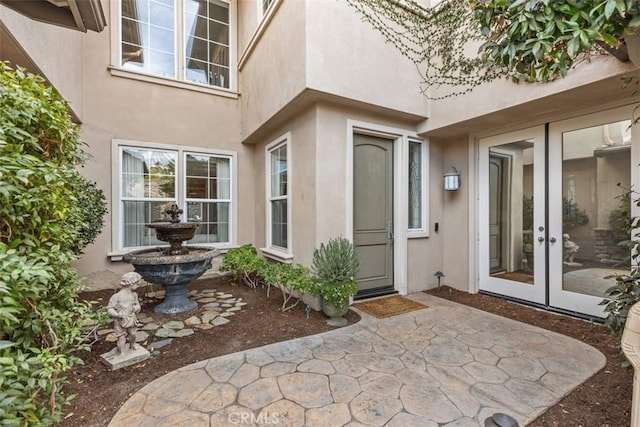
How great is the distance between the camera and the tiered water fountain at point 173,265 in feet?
12.6

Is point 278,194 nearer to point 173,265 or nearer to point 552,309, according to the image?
point 173,265

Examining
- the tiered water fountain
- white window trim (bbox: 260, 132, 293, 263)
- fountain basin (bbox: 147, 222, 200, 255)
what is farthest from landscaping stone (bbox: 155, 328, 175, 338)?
white window trim (bbox: 260, 132, 293, 263)

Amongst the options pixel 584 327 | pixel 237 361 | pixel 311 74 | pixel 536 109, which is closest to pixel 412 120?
pixel 536 109

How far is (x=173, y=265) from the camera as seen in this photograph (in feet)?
12.7

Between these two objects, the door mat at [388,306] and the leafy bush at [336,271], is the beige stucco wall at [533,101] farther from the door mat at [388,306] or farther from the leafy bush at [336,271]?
the door mat at [388,306]

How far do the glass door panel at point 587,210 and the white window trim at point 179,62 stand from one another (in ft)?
19.9

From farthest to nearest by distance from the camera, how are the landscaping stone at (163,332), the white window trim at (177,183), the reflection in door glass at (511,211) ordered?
the white window trim at (177,183) < the reflection in door glass at (511,211) < the landscaping stone at (163,332)

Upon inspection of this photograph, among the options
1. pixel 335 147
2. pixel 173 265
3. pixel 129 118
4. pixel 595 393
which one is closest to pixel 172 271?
pixel 173 265

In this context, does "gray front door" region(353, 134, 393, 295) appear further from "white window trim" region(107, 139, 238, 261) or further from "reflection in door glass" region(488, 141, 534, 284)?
"white window trim" region(107, 139, 238, 261)

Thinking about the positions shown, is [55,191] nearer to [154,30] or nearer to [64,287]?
[64,287]

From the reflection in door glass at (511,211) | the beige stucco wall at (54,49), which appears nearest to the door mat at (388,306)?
the reflection in door glass at (511,211)

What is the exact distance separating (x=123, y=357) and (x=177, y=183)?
382 cm

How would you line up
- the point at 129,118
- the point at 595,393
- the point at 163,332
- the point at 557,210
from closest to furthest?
the point at 595,393 → the point at 163,332 → the point at 557,210 → the point at 129,118

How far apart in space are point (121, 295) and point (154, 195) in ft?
11.1
